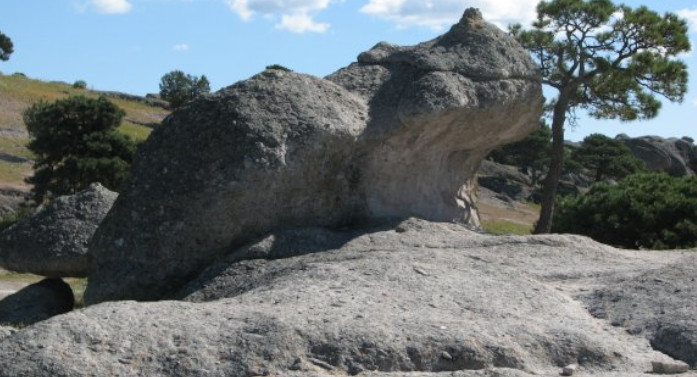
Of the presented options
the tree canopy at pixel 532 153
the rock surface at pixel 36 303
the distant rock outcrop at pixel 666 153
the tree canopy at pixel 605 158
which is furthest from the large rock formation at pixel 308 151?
the distant rock outcrop at pixel 666 153

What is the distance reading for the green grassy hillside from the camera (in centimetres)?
4250

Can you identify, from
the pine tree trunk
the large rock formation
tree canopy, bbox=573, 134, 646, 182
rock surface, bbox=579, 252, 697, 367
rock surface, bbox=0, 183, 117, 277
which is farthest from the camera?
tree canopy, bbox=573, 134, 646, 182

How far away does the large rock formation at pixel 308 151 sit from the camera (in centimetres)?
1019

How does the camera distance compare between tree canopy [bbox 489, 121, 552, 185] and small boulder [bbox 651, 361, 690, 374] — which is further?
tree canopy [bbox 489, 121, 552, 185]

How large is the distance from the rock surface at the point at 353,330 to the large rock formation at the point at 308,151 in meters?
1.02

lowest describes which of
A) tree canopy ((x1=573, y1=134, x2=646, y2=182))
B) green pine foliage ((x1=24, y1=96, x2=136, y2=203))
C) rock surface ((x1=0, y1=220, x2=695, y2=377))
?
green pine foliage ((x1=24, y1=96, x2=136, y2=203))

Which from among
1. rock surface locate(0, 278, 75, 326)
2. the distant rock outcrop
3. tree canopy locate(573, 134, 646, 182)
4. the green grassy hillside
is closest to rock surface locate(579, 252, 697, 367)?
rock surface locate(0, 278, 75, 326)

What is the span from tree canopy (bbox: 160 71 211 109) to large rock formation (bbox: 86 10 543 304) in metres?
61.5

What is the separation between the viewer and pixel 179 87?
74.6 meters

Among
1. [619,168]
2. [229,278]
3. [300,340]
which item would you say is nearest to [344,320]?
[300,340]

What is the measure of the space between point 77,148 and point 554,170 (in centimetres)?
2025

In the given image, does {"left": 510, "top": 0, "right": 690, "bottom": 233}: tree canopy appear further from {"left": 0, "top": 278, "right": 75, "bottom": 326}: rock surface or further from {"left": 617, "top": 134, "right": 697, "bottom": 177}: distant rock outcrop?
{"left": 617, "top": 134, "right": 697, "bottom": 177}: distant rock outcrop

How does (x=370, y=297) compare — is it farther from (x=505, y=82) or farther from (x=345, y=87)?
(x=505, y=82)

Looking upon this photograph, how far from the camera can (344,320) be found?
7203 mm
